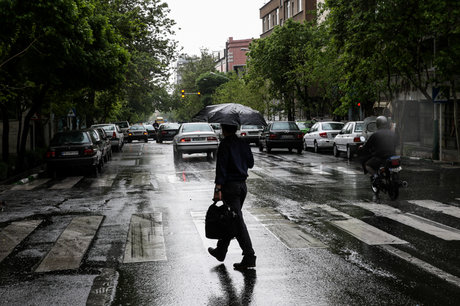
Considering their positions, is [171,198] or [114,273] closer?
[114,273]

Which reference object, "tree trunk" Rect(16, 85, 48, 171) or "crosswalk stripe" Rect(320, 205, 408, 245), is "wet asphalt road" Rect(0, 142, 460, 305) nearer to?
"crosswalk stripe" Rect(320, 205, 408, 245)

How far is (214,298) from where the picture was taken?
5.05m

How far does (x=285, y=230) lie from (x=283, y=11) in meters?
57.8

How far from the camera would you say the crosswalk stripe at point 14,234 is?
7418mm

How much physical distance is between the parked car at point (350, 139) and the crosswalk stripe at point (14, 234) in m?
16.1

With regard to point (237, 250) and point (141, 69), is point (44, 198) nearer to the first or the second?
point (237, 250)

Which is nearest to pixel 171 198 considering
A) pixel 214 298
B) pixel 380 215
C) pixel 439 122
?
pixel 380 215

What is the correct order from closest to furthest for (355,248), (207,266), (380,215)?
(207,266)
(355,248)
(380,215)

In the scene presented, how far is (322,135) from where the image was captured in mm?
27875

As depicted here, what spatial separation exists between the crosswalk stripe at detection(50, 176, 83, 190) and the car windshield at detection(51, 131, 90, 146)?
125 cm

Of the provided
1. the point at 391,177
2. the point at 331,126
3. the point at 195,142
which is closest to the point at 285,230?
the point at 391,177

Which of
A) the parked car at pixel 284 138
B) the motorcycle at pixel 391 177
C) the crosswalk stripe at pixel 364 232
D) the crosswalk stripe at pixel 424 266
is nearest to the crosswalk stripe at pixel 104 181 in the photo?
the motorcycle at pixel 391 177

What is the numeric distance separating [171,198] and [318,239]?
5.07 m

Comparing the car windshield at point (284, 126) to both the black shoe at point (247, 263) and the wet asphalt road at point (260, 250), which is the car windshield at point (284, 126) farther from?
the black shoe at point (247, 263)
